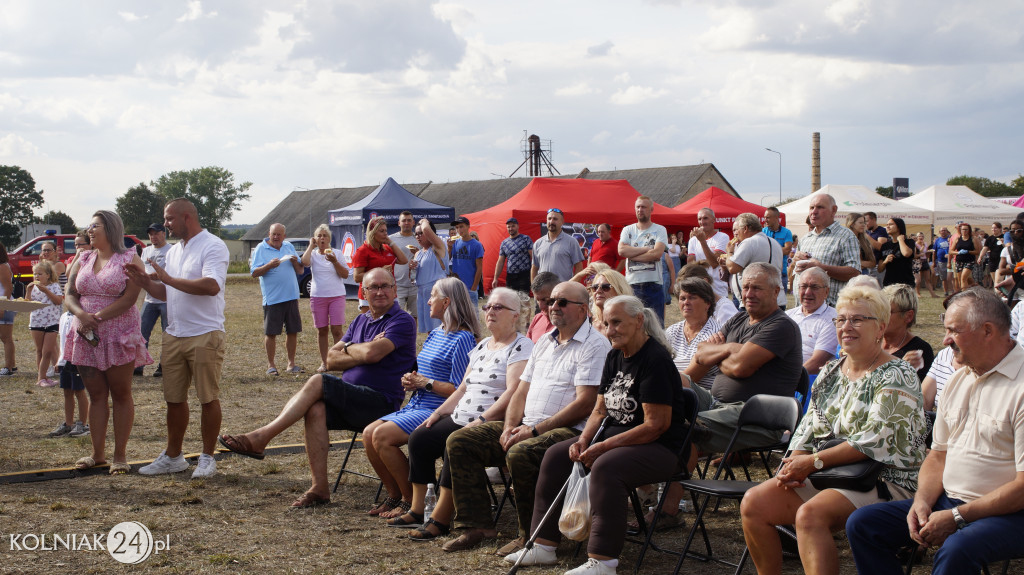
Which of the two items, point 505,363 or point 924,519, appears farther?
point 505,363

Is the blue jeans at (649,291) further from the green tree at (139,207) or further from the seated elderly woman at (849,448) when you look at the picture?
the green tree at (139,207)

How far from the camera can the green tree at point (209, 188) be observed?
10362 centimetres

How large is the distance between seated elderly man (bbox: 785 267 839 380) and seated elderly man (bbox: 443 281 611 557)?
1555 mm

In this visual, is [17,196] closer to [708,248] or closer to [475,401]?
[708,248]

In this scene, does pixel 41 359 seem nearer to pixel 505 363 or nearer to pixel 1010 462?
pixel 505 363

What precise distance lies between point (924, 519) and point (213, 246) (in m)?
4.44

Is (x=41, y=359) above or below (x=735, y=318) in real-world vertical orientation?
below

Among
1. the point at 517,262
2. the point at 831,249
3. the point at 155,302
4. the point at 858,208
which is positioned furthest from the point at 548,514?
the point at 858,208

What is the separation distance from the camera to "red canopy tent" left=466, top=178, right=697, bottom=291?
18.5 m

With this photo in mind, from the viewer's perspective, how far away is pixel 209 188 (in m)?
104

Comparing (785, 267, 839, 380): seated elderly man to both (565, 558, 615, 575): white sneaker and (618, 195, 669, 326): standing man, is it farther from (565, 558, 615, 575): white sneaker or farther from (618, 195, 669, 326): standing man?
(618, 195, 669, 326): standing man

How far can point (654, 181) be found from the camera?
44.8 m

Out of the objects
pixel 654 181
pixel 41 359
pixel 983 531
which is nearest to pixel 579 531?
pixel 983 531

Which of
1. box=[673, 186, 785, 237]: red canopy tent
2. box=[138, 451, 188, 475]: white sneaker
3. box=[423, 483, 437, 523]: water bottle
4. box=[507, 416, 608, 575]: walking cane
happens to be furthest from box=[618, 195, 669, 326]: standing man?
box=[673, 186, 785, 237]: red canopy tent
